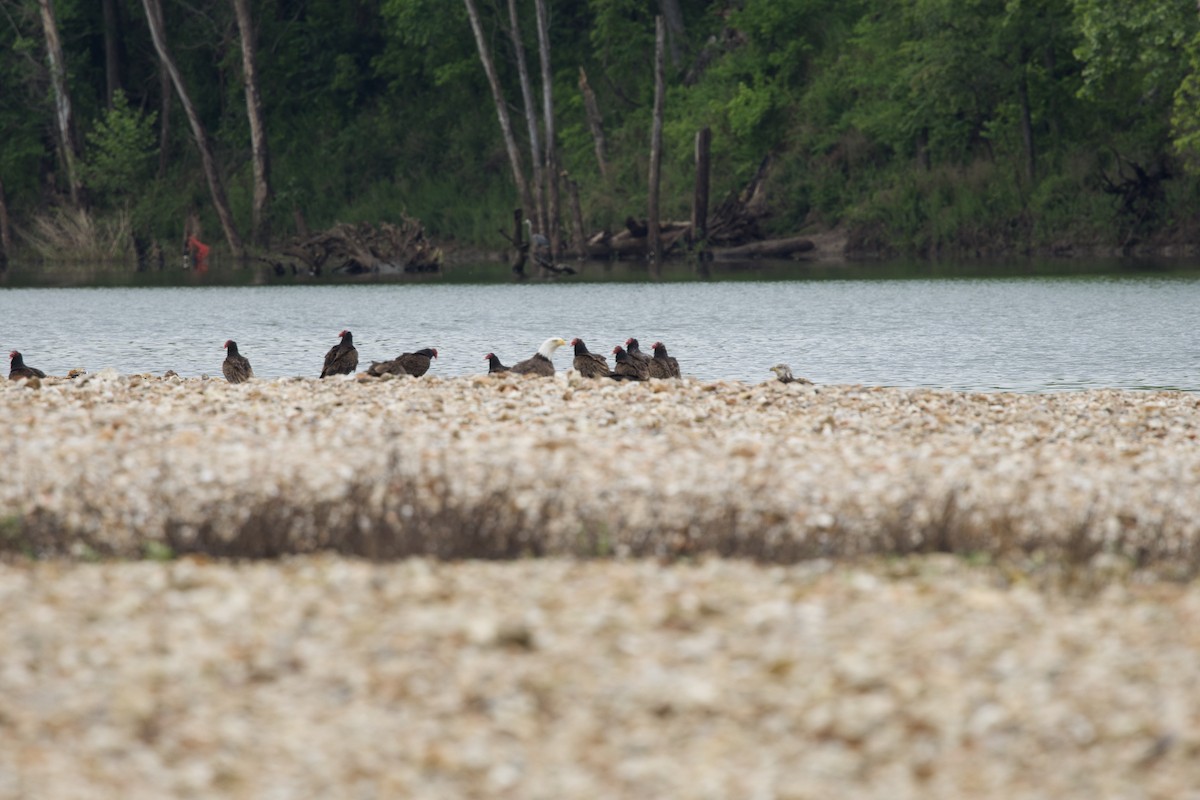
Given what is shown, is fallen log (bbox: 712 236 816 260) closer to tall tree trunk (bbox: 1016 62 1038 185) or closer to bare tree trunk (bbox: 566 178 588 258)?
bare tree trunk (bbox: 566 178 588 258)

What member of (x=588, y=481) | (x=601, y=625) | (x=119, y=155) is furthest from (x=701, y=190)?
(x=601, y=625)

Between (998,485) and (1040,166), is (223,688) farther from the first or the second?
(1040,166)

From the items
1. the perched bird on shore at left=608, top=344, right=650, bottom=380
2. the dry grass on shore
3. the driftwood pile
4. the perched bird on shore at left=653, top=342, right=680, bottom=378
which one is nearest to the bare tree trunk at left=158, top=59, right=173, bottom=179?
the driftwood pile

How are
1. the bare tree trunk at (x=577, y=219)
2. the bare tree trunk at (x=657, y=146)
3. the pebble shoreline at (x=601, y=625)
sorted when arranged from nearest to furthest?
the pebble shoreline at (x=601, y=625), the bare tree trunk at (x=657, y=146), the bare tree trunk at (x=577, y=219)

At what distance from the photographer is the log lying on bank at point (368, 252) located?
56.8 meters

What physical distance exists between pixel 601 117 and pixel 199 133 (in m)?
14.1

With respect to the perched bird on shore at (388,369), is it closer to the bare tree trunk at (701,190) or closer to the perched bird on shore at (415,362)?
the perched bird on shore at (415,362)

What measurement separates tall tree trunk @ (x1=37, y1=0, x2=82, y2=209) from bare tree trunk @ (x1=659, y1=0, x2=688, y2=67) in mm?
21470

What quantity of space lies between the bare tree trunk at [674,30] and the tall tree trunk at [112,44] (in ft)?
69.6

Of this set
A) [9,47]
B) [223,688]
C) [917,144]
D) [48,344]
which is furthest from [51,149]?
[223,688]

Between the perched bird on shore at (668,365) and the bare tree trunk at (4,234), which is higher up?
the bare tree trunk at (4,234)

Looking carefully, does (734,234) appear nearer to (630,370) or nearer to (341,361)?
(341,361)

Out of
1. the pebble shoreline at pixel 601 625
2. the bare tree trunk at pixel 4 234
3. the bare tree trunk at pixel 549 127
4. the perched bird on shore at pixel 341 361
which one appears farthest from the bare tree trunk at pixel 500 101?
the pebble shoreline at pixel 601 625

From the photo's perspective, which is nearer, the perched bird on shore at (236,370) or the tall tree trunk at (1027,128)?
the perched bird on shore at (236,370)
